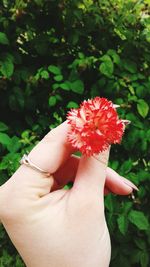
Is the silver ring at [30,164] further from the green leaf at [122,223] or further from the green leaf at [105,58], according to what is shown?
the green leaf at [105,58]

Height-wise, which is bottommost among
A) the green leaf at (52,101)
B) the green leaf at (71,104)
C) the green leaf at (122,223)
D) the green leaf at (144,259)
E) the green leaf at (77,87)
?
the green leaf at (144,259)

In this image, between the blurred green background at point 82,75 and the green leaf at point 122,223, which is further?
the blurred green background at point 82,75

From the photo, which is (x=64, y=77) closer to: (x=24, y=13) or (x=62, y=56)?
(x=62, y=56)

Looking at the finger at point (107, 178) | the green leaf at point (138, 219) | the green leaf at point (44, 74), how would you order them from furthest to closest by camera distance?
the green leaf at point (44, 74) < the green leaf at point (138, 219) < the finger at point (107, 178)

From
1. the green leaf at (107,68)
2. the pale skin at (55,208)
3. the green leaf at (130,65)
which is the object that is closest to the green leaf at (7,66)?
the green leaf at (107,68)

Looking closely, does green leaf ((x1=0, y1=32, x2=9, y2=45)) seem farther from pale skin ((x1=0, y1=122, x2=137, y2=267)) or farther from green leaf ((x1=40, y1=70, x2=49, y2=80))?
pale skin ((x1=0, y1=122, x2=137, y2=267))

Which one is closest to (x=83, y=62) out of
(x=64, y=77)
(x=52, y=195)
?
(x=64, y=77)

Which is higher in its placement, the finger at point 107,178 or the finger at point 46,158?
the finger at point 46,158

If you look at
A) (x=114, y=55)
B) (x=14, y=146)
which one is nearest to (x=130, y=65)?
(x=114, y=55)
